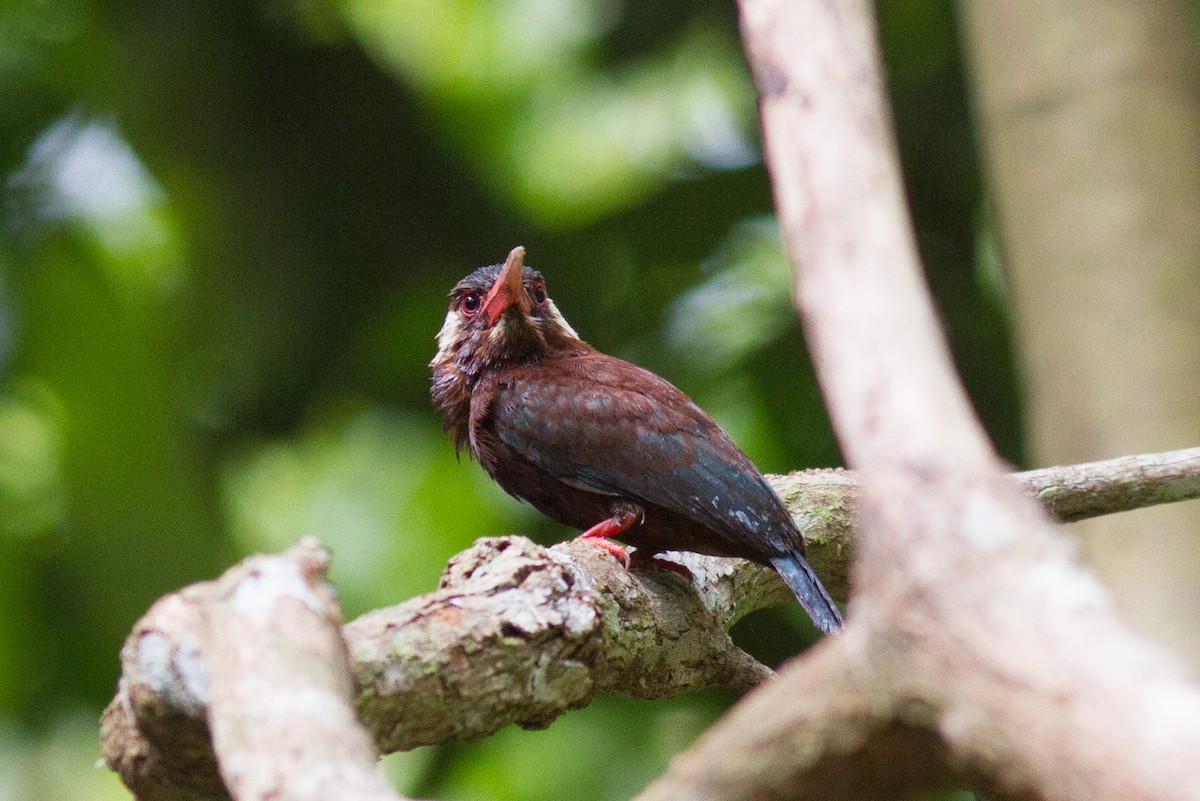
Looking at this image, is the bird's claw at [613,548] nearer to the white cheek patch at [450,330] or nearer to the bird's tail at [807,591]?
the bird's tail at [807,591]

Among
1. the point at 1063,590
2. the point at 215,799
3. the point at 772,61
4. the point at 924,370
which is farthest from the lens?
the point at 215,799

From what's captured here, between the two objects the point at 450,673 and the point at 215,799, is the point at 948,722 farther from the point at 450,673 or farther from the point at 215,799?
the point at 215,799

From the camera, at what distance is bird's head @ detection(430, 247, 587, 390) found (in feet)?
14.7

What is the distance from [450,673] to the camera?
242 centimetres

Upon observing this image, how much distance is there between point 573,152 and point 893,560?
6362 mm

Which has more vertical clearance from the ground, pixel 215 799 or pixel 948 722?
pixel 948 722

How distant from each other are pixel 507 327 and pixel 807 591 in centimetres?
143

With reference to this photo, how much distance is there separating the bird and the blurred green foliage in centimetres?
150

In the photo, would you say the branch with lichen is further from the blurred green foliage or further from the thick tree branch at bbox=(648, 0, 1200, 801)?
the blurred green foliage

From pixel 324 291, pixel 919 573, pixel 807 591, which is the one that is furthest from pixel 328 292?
pixel 919 573

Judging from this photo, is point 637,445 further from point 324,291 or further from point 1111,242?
point 324,291

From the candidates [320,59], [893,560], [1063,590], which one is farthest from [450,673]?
[320,59]

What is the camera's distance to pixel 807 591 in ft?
11.7

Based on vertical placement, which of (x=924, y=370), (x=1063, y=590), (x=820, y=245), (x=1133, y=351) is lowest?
(x=1133, y=351)
